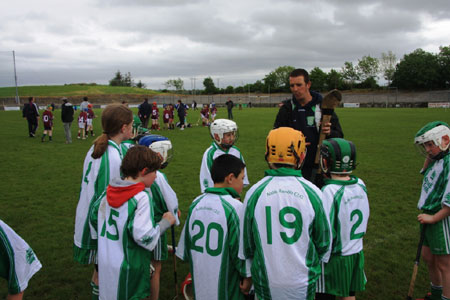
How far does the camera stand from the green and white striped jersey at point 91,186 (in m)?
3.32

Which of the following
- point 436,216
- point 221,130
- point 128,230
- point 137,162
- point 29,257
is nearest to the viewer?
point 29,257

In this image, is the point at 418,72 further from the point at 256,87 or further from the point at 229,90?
the point at 229,90

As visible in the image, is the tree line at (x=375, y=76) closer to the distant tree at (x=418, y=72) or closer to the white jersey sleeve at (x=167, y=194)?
the distant tree at (x=418, y=72)

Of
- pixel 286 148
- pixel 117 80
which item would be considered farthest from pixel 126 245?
pixel 117 80

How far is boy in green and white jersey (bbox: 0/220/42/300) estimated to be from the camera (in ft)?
8.00

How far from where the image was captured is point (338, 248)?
9.71ft

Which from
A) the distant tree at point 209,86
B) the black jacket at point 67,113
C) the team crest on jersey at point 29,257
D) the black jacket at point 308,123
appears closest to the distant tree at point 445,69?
the distant tree at point 209,86

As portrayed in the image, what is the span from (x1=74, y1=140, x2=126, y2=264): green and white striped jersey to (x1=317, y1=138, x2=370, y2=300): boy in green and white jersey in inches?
84.0

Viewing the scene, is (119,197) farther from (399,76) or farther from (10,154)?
(399,76)

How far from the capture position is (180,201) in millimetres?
8062

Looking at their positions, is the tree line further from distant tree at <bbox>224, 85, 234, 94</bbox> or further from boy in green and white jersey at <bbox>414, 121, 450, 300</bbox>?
boy in green and white jersey at <bbox>414, 121, 450, 300</bbox>

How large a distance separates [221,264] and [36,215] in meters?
6.18

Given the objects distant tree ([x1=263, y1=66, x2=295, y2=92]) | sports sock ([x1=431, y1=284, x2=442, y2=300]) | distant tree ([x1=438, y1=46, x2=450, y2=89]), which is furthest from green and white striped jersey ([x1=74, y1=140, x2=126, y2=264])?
distant tree ([x1=263, y1=66, x2=295, y2=92])

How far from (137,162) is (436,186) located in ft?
10.7
